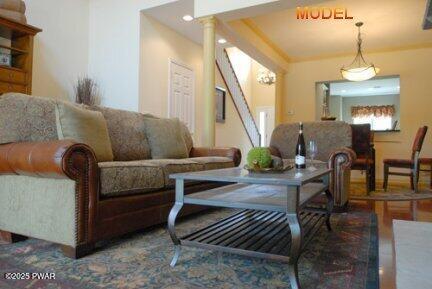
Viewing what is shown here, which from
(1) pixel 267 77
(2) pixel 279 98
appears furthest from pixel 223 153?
(1) pixel 267 77

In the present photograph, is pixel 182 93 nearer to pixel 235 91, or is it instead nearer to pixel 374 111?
pixel 235 91

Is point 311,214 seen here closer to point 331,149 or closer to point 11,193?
point 331,149

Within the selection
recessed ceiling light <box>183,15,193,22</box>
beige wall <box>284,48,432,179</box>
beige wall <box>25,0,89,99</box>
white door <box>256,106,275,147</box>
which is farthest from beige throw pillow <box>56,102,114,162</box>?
white door <box>256,106,275,147</box>

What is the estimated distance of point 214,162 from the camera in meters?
2.96

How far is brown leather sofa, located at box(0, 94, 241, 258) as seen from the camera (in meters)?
1.64

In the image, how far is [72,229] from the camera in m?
1.63

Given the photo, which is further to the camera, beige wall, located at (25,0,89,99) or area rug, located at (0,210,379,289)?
beige wall, located at (25,0,89,99)

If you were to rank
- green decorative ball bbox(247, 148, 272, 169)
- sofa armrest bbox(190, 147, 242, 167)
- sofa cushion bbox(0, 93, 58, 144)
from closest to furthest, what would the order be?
green decorative ball bbox(247, 148, 272, 169)
sofa cushion bbox(0, 93, 58, 144)
sofa armrest bbox(190, 147, 242, 167)

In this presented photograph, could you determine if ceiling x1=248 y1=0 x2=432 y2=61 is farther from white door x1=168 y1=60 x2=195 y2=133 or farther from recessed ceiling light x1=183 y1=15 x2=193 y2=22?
white door x1=168 y1=60 x2=195 y2=133

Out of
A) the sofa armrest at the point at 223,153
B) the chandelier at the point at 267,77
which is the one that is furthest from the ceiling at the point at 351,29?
the sofa armrest at the point at 223,153

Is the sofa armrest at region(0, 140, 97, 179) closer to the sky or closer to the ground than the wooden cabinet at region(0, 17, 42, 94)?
closer to the ground

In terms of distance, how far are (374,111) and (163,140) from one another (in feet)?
25.1

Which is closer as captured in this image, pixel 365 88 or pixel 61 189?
pixel 61 189

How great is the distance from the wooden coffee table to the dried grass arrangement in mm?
3522
